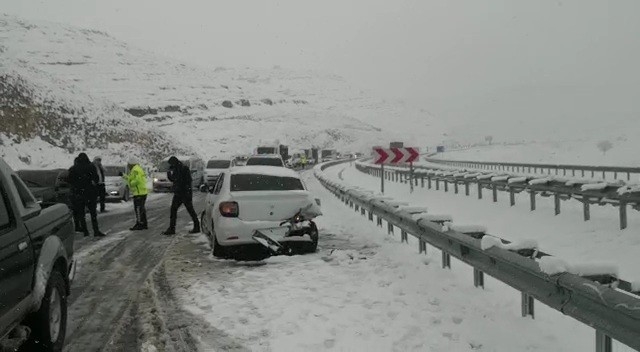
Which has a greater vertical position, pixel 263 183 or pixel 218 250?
pixel 263 183

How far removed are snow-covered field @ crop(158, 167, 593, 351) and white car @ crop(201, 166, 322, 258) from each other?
1.03ft

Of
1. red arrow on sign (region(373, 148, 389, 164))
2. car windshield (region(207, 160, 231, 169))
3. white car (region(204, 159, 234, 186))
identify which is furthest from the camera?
car windshield (region(207, 160, 231, 169))

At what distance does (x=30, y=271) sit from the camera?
160 inches

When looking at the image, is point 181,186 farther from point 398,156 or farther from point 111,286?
point 398,156

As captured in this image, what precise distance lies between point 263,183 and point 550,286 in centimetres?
597

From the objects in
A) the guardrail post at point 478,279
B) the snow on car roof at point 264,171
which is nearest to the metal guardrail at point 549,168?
the snow on car roof at point 264,171

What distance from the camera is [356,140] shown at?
153000 mm

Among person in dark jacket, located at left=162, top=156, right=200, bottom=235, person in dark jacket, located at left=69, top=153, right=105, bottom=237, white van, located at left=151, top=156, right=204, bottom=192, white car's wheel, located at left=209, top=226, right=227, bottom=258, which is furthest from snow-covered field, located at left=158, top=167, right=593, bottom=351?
white van, located at left=151, top=156, right=204, bottom=192

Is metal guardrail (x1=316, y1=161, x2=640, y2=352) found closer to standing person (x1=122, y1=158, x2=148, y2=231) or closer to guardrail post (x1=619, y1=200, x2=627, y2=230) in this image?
guardrail post (x1=619, y1=200, x2=627, y2=230)

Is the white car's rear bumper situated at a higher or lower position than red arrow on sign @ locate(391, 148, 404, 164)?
lower

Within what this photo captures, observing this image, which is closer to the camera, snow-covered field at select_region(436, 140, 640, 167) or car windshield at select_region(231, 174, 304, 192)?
car windshield at select_region(231, 174, 304, 192)

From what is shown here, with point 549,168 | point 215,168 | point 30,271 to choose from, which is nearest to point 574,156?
point 549,168

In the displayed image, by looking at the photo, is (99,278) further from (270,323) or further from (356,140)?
(356,140)

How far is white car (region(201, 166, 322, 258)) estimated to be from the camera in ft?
29.1
